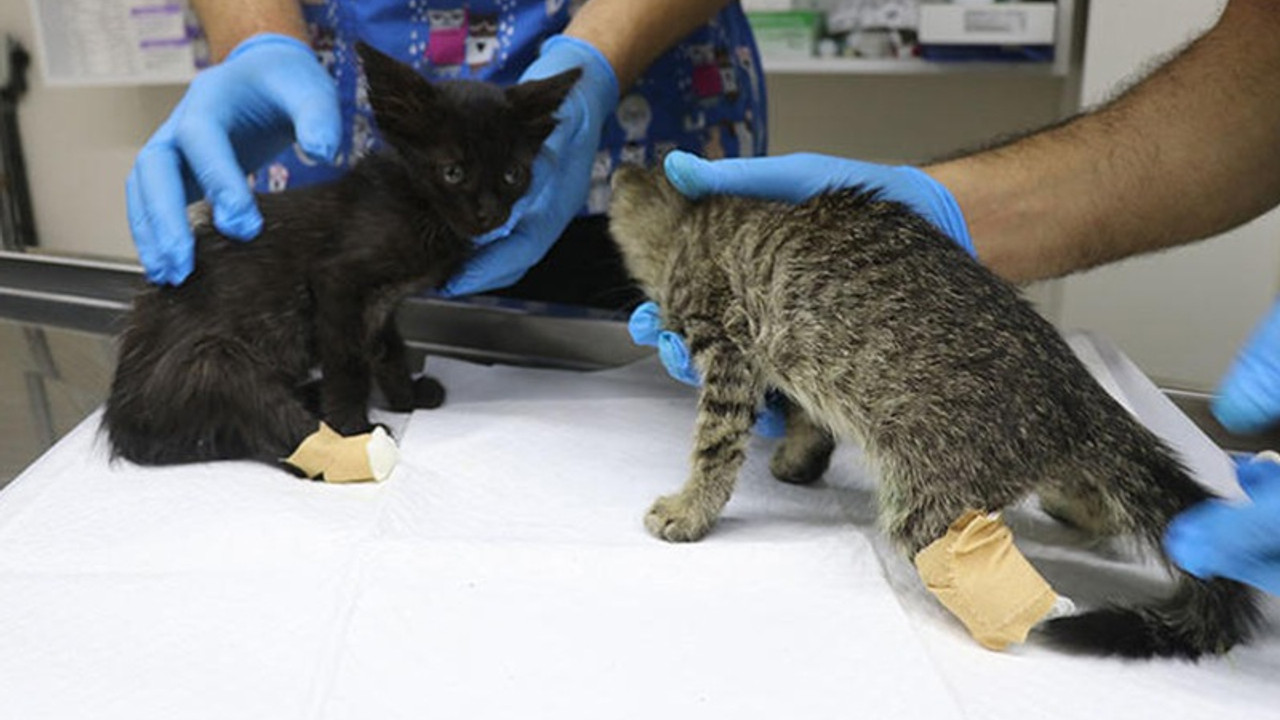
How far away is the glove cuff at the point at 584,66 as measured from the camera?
1354 mm

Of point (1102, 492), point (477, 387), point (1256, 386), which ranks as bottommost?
point (477, 387)

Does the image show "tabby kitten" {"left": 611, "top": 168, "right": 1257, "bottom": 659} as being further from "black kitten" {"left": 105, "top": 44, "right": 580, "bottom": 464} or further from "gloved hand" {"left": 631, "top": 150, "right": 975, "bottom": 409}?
"black kitten" {"left": 105, "top": 44, "right": 580, "bottom": 464}

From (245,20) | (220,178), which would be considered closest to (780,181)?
(220,178)

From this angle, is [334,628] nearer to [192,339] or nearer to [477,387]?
[192,339]

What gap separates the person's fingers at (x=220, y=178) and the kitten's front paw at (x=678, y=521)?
2.02 ft

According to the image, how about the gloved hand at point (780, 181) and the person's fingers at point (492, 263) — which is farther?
the person's fingers at point (492, 263)

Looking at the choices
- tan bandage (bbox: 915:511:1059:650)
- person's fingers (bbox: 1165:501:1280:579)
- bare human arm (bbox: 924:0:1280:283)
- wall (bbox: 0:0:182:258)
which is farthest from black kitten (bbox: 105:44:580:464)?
wall (bbox: 0:0:182:258)

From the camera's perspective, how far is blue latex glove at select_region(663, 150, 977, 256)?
115 cm

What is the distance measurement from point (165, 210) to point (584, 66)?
554mm

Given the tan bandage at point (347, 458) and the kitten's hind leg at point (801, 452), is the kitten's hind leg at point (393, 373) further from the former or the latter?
the kitten's hind leg at point (801, 452)

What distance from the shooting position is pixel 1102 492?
0.89m

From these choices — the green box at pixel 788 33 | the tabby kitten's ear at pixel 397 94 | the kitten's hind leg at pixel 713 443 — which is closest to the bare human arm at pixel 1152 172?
the kitten's hind leg at pixel 713 443

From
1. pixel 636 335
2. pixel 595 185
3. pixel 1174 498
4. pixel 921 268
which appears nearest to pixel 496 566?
pixel 636 335

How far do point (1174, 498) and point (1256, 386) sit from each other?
13 centimetres
